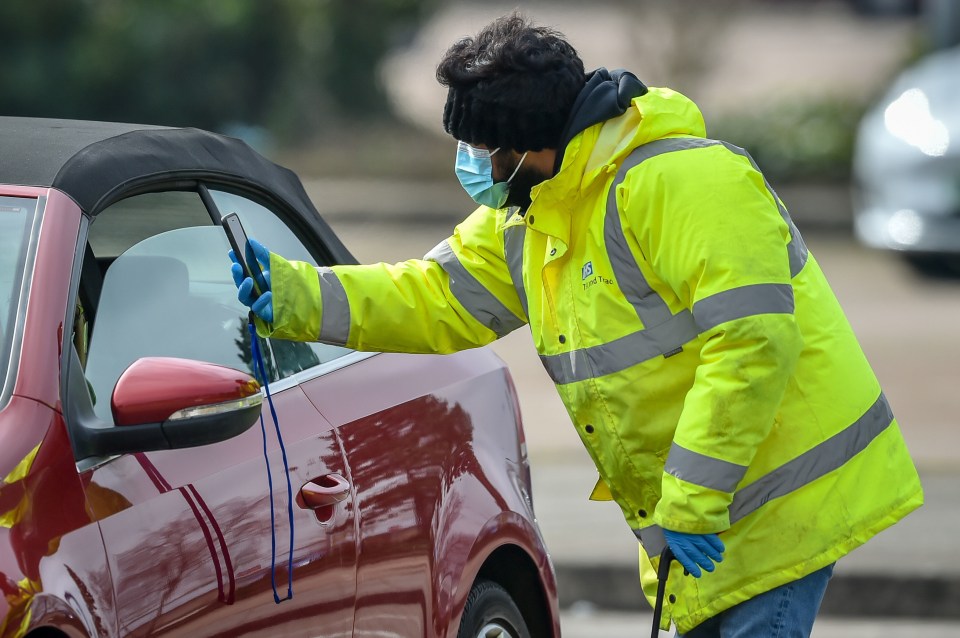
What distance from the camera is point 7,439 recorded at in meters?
2.47

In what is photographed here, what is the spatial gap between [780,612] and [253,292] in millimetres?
1192

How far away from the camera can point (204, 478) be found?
9.13 ft

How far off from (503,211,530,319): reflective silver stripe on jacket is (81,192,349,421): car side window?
0.45 m

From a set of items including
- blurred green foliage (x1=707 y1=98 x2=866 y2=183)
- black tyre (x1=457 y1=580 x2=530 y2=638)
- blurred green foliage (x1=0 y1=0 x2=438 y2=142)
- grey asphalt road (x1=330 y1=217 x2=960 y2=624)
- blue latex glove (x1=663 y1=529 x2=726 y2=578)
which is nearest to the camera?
blue latex glove (x1=663 y1=529 x2=726 y2=578)

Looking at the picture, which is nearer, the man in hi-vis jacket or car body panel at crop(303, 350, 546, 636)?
the man in hi-vis jacket

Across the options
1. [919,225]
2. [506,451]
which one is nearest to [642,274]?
[506,451]

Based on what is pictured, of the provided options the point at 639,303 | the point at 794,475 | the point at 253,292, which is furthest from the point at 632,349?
the point at 253,292

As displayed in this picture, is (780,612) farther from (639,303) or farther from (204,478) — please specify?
(204,478)

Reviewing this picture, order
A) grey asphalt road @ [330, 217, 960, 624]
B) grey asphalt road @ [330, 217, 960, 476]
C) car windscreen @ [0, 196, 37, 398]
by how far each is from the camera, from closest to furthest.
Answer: car windscreen @ [0, 196, 37, 398], grey asphalt road @ [330, 217, 960, 624], grey asphalt road @ [330, 217, 960, 476]

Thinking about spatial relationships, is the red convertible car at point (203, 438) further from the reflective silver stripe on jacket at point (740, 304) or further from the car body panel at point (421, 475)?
the reflective silver stripe on jacket at point (740, 304)

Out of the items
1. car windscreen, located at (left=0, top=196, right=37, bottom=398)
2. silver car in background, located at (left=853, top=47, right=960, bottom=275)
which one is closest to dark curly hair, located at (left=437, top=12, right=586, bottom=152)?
car windscreen, located at (left=0, top=196, right=37, bottom=398)

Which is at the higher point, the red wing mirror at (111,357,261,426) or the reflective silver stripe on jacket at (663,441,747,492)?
the red wing mirror at (111,357,261,426)

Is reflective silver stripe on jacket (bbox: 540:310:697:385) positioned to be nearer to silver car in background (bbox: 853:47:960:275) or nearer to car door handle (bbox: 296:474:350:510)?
car door handle (bbox: 296:474:350:510)

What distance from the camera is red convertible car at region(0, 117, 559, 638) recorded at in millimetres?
2527
